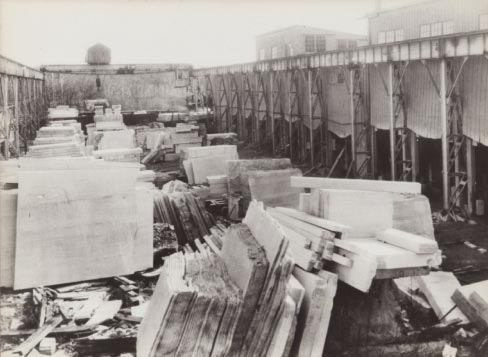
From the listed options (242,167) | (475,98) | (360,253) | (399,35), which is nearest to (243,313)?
(360,253)

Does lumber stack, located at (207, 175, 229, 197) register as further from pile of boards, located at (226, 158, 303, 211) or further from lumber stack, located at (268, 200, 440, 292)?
lumber stack, located at (268, 200, 440, 292)

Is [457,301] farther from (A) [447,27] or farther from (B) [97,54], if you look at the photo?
(B) [97,54]

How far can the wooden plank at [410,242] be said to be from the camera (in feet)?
21.0

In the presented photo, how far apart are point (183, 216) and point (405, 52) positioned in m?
8.99

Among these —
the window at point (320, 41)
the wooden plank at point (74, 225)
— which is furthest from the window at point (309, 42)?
the wooden plank at point (74, 225)

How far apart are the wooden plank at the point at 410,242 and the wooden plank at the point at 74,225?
395cm

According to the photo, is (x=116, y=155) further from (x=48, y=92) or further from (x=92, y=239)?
(x=48, y=92)

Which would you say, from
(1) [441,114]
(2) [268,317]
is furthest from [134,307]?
(1) [441,114]

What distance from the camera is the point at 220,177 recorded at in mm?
16094

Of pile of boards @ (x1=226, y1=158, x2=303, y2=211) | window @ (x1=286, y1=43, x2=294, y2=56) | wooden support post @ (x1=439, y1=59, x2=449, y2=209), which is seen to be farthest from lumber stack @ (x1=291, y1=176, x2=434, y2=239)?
window @ (x1=286, y1=43, x2=294, y2=56)

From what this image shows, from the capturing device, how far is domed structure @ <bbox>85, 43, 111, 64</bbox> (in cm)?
4925

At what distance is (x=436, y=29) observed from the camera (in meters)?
22.5

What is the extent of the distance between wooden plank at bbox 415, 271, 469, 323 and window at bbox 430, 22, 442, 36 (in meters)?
15.6

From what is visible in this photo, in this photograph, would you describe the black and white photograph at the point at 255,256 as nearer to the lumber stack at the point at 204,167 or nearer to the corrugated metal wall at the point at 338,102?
the lumber stack at the point at 204,167
